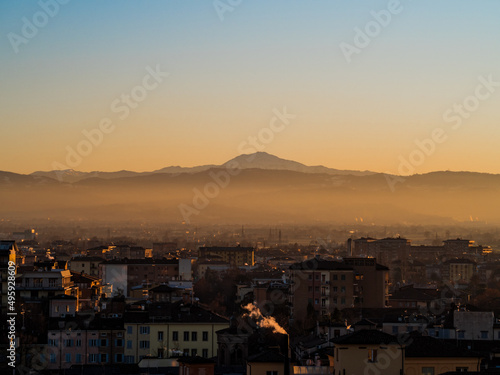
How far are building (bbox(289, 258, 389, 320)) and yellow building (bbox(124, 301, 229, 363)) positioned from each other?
59.8 feet

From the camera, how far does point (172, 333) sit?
4047cm

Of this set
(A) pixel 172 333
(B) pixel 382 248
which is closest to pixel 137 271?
(A) pixel 172 333

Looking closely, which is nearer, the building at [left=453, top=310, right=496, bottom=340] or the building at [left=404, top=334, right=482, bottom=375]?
the building at [left=404, top=334, right=482, bottom=375]

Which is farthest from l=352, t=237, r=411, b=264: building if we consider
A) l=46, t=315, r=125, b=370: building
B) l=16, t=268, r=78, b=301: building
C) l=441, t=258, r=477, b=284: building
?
l=46, t=315, r=125, b=370: building

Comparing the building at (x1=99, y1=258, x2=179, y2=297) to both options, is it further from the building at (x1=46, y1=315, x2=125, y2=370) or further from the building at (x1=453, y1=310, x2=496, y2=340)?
the building at (x1=453, y1=310, x2=496, y2=340)

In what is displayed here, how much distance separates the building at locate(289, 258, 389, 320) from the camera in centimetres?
6050

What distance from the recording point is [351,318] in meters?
51.4

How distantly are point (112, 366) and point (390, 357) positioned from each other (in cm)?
1031

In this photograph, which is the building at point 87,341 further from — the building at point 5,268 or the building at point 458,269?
the building at point 458,269

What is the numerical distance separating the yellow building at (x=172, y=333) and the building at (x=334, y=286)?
59.8 feet

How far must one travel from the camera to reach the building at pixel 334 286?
60.5 m

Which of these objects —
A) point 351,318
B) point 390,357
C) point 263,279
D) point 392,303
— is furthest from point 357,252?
point 390,357

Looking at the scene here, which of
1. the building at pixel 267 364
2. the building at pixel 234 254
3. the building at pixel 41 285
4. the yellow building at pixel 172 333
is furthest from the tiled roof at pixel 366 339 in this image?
the building at pixel 234 254

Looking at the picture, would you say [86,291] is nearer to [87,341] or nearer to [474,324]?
[87,341]
